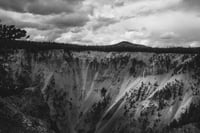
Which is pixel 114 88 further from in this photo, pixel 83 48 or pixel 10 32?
pixel 10 32

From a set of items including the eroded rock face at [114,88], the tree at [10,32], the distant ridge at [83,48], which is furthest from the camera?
the distant ridge at [83,48]

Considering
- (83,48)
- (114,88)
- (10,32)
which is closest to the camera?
(10,32)

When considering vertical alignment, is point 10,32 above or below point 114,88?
above

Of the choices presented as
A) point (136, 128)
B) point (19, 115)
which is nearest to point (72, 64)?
point (136, 128)

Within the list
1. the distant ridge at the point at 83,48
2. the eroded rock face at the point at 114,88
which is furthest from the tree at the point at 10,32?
the distant ridge at the point at 83,48

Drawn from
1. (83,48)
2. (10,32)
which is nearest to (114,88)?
(83,48)

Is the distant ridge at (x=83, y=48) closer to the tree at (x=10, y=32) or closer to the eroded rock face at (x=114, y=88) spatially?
the eroded rock face at (x=114, y=88)

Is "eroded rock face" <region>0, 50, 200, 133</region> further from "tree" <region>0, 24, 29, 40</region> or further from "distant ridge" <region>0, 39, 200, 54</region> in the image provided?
"tree" <region>0, 24, 29, 40</region>

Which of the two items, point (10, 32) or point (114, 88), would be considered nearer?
point (10, 32)

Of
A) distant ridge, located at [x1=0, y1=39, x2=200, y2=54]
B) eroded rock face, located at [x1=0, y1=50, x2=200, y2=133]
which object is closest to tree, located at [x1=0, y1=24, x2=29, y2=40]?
eroded rock face, located at [x1=0, y1=50, x2=200, y2=133]
